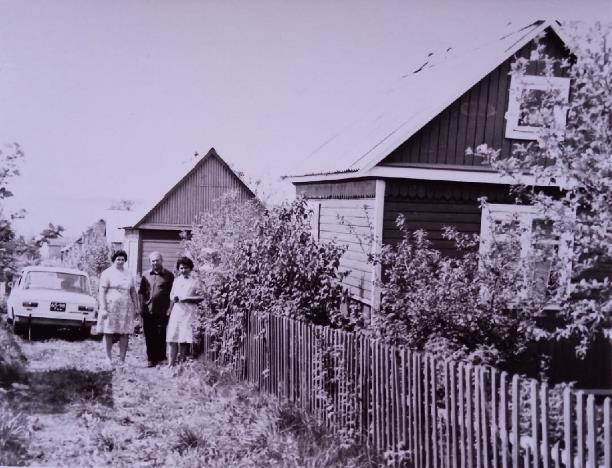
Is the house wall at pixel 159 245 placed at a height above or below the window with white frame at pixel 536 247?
below

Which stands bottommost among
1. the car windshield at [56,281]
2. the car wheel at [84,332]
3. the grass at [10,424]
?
the car wheel at [84,332]

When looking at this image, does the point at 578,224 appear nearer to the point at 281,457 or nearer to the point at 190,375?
the point at 281,457

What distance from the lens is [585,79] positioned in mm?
4938

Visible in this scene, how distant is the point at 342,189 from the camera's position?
1233 centimetres

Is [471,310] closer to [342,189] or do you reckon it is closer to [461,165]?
[461,165]

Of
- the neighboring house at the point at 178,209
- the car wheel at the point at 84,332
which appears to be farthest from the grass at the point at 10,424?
the neighboring house at the point at 178,209

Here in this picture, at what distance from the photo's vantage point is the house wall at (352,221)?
420 inches

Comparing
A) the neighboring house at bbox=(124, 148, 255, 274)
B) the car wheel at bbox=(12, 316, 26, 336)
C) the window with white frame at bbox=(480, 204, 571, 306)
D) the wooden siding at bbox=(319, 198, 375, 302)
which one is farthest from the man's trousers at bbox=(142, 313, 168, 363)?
the neighboring house at bbox=(124, 148, 255, 274)

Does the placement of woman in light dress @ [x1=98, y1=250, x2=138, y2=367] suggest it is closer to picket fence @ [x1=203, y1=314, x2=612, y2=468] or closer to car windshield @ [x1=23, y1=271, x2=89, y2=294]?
picket fence @ [x1=203, y1=314, x2=612, y2=468]

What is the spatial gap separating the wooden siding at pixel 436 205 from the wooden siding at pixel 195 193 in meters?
17.2

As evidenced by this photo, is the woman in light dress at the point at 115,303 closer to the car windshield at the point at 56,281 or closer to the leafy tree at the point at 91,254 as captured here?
the car windshield at the point at 56,281

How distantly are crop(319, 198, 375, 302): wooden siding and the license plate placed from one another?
203 inches

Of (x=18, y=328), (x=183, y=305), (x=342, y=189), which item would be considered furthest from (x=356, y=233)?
(x=18, y=328)

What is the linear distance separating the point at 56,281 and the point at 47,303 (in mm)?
1007
